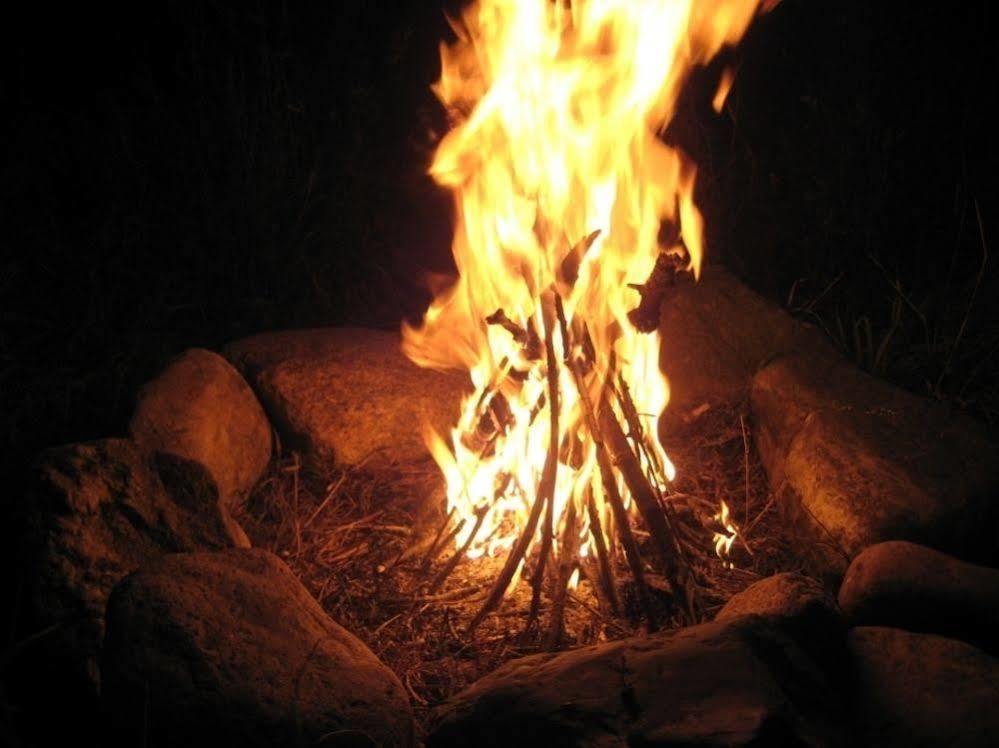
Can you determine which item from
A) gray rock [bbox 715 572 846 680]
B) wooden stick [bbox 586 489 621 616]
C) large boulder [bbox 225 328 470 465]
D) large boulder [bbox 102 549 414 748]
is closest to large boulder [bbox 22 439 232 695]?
large boulder [bbox 102 549 414 748]

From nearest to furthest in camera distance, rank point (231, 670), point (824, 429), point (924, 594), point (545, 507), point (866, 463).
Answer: point (231, 670) → point (924, 594) → point (545, 507) → point (866, 463) → point (824, 429)

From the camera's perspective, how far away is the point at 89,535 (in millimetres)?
2514

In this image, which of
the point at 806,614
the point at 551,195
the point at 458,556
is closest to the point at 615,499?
the point at 458,556

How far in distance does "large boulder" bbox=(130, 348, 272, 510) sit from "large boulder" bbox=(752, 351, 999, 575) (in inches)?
74.5

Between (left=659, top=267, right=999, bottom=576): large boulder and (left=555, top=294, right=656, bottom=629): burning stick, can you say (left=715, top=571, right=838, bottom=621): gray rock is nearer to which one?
(left=555, top=294, right=656, bottom=629): burning stick

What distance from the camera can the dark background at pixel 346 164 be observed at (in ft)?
13.6

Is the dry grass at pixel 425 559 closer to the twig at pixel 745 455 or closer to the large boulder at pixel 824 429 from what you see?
the twig at pixel 745 455

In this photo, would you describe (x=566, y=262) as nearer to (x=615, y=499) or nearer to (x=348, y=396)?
(x=615, y=499)

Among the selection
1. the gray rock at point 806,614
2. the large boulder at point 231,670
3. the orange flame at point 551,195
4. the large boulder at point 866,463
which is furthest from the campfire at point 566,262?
the large boulder at point 231,670

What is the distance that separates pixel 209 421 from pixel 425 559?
0.95 meters

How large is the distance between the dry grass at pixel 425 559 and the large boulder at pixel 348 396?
9 cm

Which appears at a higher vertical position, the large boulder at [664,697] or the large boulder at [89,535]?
the large boulder at [89,535]

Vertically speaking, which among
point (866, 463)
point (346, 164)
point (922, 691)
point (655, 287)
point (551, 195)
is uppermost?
point (346, 164)

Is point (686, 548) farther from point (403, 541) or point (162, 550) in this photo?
point (162, 550)
